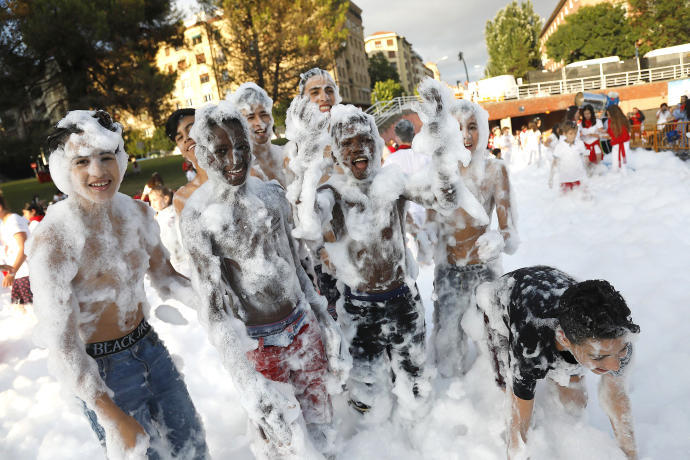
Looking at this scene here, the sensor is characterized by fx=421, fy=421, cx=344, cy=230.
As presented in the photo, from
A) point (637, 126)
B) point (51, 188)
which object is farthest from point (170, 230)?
point (51, 188)

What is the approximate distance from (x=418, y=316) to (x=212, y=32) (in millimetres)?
18827

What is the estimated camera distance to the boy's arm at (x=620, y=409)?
1999mm

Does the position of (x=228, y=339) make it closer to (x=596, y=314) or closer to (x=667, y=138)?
(x=596, y=314)

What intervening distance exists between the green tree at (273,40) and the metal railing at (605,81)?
53.9 ft

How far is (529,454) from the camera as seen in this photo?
6.95 ft

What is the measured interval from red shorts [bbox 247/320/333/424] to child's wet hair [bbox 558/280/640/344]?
1.16 meters

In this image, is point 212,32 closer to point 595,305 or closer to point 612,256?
point 612,256

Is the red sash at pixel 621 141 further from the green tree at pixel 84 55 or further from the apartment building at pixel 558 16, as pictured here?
the apartment building at pixel 558 16

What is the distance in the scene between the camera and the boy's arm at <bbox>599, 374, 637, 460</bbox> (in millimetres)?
1999

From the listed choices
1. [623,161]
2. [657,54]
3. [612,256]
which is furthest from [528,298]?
[657,54]

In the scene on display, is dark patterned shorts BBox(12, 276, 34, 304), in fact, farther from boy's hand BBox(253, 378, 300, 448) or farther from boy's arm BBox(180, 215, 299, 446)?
boy's hand BBox(253, 378, 300, 448)

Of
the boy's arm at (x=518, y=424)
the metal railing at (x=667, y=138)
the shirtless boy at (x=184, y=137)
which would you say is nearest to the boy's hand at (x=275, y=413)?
the boy's arm at (x=518, y=424)

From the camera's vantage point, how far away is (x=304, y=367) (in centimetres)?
211

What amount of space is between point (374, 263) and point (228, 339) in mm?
933
